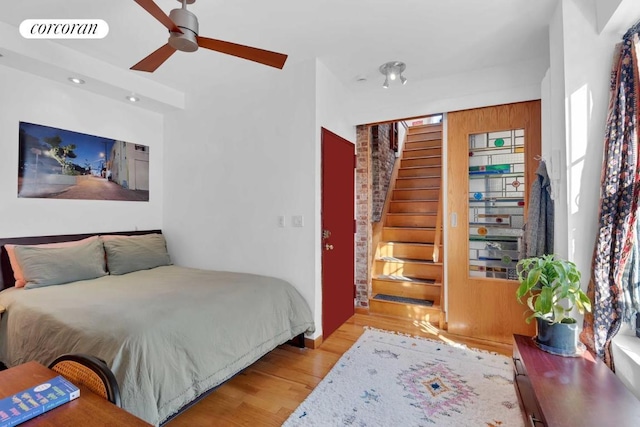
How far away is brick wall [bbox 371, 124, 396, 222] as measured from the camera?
4.37m

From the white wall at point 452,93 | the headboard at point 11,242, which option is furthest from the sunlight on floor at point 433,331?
the headboard at point 11,242

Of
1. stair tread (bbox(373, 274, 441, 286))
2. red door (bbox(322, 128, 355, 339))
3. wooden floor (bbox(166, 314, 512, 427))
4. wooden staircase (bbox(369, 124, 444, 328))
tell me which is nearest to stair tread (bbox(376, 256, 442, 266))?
wooden staircase (bbox(369, 124, 444, 328))

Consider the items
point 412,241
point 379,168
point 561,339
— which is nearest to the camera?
point 561,339

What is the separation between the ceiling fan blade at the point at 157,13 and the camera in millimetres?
1429

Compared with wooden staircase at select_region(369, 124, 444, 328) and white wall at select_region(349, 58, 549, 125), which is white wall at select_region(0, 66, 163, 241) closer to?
white wall at select_region(349, 58, 549, 125)

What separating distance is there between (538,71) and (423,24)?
1.35 meters

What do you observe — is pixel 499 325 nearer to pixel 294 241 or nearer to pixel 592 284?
pixel 592 284

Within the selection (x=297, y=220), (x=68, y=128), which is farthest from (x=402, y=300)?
(x=68, y=128)

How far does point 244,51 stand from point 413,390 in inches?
98.1

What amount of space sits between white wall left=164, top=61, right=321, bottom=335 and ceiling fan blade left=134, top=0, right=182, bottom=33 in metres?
1.44

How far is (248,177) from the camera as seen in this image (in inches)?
129

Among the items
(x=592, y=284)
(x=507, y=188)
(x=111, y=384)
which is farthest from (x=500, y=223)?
(x=111, y=384)

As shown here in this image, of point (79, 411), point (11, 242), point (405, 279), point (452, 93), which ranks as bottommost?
point (405, 279)

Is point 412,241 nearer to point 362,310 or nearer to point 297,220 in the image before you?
point 362,310
